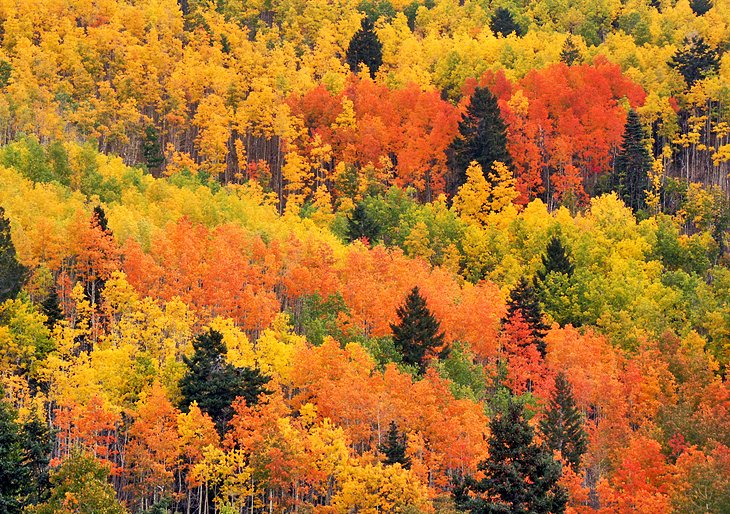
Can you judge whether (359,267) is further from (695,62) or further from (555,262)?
(695,62)

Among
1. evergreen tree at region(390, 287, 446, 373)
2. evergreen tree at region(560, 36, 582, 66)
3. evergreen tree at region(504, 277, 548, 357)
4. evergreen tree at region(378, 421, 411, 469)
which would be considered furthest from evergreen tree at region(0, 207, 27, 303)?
evergreen tree at region(560, 36, 582, 66)

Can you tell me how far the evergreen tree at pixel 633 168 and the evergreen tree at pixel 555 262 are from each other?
25334mm

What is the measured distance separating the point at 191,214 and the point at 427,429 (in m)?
47.8

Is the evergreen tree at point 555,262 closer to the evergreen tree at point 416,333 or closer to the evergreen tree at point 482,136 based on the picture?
the evergreen tree at point 482,136

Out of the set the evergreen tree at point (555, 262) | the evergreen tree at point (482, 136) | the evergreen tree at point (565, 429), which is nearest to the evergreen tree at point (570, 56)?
the evergreen tree at point (482, 136)

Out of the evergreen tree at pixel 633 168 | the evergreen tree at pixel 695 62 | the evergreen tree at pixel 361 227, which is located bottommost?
the evergreen tree at pixel 361 227

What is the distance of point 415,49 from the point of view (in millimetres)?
189125

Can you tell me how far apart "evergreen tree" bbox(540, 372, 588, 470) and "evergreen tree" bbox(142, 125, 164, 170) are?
77.0 meters

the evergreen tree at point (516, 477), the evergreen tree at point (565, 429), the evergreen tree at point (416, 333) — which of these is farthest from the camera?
the evergreen tree at point (416, 333)

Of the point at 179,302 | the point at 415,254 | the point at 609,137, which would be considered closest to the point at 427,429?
the point at 179,302

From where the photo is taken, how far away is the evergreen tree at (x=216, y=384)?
86750mm

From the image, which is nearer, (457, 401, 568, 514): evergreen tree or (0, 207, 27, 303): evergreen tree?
(457, 401, 568, 514): evergreen tree

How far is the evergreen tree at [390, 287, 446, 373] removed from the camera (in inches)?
4092

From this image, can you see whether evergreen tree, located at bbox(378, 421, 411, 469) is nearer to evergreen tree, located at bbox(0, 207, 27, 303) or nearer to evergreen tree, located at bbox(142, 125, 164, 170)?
evergreen tree, located at bbox(0, 207, 27, 303)
